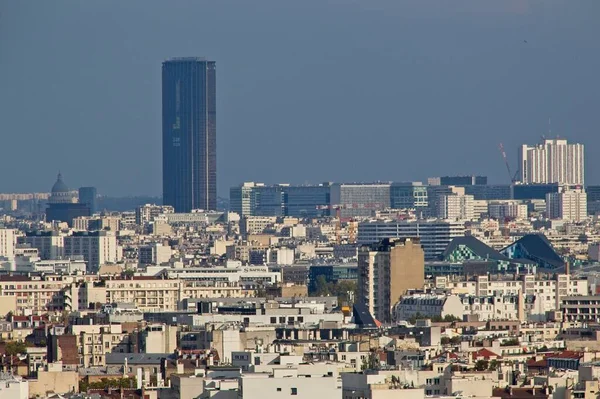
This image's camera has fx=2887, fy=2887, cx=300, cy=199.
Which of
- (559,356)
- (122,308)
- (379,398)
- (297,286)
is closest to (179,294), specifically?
(297,286)

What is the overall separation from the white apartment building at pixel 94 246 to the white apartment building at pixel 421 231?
52.9 ft

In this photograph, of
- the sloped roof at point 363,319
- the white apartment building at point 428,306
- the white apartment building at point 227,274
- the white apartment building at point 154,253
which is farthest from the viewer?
the white apartment building at point 154,253

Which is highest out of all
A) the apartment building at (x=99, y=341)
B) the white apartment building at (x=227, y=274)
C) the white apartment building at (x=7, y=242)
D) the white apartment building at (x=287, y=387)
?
the white apartment building at (x=7, y=242)

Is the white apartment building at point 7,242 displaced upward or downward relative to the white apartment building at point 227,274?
upward

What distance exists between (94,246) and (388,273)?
2886 inches

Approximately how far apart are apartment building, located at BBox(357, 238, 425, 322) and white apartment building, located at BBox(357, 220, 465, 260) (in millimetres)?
65241

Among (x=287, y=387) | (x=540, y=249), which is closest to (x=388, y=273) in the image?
(x=540, y=249)

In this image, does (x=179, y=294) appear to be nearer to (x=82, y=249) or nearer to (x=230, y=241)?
(x=82, y=249)

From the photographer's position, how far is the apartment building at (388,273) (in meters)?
102

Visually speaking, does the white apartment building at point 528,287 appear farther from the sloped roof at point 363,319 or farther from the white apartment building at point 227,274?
the sloped roof at point 363,319

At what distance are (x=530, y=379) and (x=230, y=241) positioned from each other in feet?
457

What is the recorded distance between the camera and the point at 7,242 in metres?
185

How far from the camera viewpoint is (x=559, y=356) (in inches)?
2427

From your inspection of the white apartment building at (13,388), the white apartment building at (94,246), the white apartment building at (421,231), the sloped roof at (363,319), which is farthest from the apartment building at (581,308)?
the white apartment building at (94,246)
